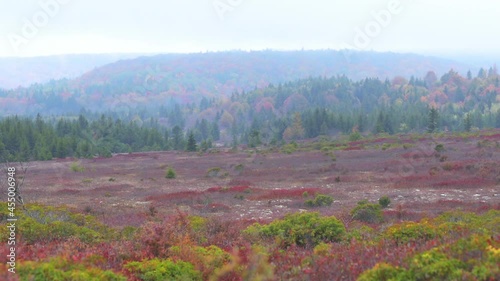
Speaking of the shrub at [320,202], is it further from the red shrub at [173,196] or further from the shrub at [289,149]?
the shrub at [289,149]

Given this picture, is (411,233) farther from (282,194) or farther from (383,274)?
(282,194)

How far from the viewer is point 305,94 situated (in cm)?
19662

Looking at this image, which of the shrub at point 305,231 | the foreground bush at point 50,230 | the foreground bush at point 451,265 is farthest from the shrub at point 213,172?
the foreground bush at point 451,265

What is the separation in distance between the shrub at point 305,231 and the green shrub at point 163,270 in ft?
11.1

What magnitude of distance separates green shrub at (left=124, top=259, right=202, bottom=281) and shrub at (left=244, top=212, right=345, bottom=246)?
338 centimetres

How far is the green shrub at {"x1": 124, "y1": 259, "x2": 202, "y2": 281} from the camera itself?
6533 mm

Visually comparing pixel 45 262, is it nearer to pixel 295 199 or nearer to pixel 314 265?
pixel 314 265

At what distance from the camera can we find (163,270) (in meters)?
6.65

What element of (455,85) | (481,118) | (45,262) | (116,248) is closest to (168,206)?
(116,248)

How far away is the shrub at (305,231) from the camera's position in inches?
392

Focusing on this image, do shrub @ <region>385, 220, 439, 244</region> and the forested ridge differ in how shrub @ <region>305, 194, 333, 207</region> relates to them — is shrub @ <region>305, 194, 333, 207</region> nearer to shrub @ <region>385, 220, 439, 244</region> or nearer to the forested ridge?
shrub @ <region>385, 220, 439, 244</region>

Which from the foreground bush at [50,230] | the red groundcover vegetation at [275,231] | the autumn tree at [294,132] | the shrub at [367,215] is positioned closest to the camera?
the red groundcover vegetation at [275,231]

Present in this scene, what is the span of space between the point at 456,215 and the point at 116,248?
366 inches

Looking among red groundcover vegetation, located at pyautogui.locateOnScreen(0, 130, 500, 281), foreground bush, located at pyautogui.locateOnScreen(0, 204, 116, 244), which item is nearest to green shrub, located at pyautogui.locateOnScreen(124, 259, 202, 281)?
red groundcover vegetation, located at pyautogui.locateOnScreen(0, 130, 500, 281)
